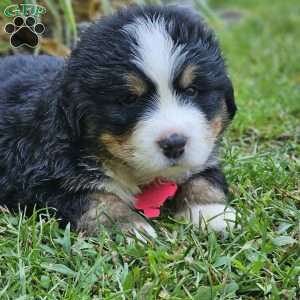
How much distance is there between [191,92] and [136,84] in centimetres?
32

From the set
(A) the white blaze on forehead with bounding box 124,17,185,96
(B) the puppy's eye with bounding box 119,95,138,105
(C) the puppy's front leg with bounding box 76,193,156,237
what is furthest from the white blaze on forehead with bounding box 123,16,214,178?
(C) the puppy's front leg with bounding box 76,193,156,237

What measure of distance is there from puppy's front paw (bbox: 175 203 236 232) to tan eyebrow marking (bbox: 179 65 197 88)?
0.71 meters

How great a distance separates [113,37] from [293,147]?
6.22 ft

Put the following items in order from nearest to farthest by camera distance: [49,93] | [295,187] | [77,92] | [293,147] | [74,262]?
[74,262] < [77,92] < [49,93] < [295,187] < [293,147]

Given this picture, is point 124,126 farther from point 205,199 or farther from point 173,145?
point 205,199

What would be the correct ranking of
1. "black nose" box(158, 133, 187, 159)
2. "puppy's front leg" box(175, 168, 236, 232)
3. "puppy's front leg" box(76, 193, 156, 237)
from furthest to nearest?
"puppy's front leg" box(175, 168, 236, 232) → "puppy's front leg" box(76, 193, 156, 237) → "black nose" box(158, 133, 187, 159)

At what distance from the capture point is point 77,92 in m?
3.93

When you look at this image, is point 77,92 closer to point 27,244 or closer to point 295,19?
point 27,244

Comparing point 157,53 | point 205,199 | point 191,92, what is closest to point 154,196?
point 205,199

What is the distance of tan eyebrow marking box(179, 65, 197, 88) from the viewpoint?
3.83 metres

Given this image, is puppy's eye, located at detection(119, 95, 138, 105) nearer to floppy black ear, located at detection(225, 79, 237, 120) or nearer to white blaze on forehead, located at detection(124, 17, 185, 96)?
white blaze on forehead, located at detection(124, 17, 185, 96)

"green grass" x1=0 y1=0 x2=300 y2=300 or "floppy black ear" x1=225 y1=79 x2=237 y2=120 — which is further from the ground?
"floppy black ear" x1=225 y1=79 x2=237 y2=120

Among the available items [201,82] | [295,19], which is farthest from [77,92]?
[295,19]

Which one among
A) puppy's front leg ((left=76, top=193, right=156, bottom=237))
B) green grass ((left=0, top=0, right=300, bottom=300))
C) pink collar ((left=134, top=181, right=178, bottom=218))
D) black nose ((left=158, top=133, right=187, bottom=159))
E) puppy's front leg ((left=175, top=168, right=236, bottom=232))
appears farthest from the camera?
pink collar ((left=134, top=181, right=178, bottom=218))
